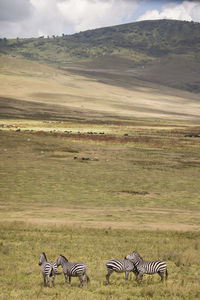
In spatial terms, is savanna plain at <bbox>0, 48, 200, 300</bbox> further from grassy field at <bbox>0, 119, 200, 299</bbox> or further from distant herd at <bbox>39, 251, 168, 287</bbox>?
distant herd at <bbox>39, 251, 168, 287</bbox>

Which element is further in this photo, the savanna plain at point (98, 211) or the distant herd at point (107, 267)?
the savanna plain at point (98, 211)

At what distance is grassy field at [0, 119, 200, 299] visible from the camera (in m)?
13.2

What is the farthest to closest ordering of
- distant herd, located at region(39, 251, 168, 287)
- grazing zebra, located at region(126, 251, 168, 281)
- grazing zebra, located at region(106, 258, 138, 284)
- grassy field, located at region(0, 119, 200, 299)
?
1. grassy field, located at region(0, 119, 200, 299)
2. grazing zebra, located at region(126, 251, 168, 281)
3. grazing zebra, located at region(106, 258, 138, 284)
4. distant herd, located at region(39, 251, 168, 287)

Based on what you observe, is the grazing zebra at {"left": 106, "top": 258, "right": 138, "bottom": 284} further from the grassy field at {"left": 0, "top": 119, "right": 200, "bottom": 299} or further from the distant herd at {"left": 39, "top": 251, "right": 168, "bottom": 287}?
the grassy field at {"left": 0, "top": 119, "right": 200, "bottom": 299}

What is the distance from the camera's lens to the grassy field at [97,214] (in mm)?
13227

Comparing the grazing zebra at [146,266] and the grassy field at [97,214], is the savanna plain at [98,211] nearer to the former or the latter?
the grassy field at [97,214]

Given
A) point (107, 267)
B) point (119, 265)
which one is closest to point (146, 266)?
point (119, 265)

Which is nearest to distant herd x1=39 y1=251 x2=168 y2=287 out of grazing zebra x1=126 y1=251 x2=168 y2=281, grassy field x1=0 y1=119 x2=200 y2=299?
grazing zebra x1=126 y1=251 x2=168 y2=281

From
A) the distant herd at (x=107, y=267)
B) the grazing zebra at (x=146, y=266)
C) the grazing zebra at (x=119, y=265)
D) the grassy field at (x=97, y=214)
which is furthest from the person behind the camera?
the grassy field at (x=97, y=214)

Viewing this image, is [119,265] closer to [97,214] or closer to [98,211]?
[97,214]

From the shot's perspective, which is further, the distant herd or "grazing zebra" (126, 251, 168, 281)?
"grazing zebra" (126, 251, 168, 281)

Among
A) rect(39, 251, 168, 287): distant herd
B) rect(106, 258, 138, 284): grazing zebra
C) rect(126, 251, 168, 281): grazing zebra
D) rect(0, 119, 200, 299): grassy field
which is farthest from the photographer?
rect(0, 119, 200, 299): grassy field

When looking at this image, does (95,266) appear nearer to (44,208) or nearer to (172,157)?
(44,208)

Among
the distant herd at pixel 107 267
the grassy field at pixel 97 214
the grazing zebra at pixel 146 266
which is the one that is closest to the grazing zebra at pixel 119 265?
the distant herd at pixel 107 267
